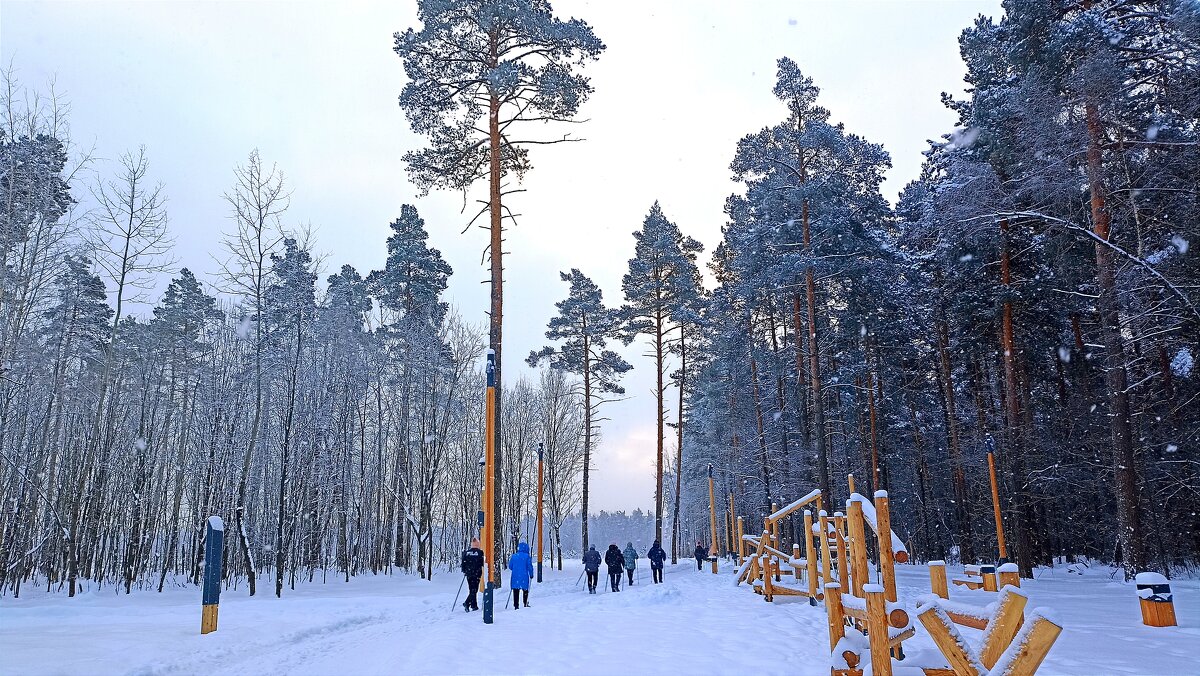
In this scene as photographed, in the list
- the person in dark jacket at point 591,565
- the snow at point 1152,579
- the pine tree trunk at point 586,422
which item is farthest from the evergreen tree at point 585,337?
the snow at point 1152,579

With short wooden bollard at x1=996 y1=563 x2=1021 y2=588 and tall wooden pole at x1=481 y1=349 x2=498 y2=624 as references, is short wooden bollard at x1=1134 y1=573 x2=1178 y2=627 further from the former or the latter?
tall wooden pole at x1=481 y1=349 x2=498 y2=624

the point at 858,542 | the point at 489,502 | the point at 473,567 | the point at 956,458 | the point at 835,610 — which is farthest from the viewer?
the point at 956,458

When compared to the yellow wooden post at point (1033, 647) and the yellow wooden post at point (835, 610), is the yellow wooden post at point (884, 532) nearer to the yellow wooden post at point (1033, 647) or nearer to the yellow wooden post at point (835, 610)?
the yellow wooden post at point (835, 610)

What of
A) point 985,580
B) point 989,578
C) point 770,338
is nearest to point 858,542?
point 989,578

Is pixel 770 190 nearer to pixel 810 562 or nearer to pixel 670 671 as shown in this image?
pixel 810 562

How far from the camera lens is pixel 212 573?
10172 mm

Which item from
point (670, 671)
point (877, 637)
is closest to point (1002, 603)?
point (877, 637)

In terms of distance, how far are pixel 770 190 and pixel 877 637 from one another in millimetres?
20337

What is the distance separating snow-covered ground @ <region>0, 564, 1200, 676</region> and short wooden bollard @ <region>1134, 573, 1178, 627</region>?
0.76ft

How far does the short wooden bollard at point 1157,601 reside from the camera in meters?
Result: 9.00

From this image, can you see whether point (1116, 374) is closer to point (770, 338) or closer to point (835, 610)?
point (835, 610)

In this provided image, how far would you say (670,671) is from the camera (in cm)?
674

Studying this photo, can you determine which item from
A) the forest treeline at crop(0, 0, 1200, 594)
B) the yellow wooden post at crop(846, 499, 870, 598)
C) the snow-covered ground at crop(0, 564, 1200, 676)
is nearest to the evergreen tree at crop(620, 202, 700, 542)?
the forest treeline at crop(0, 0, 1200, 594)

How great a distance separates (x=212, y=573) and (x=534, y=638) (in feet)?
17.2
